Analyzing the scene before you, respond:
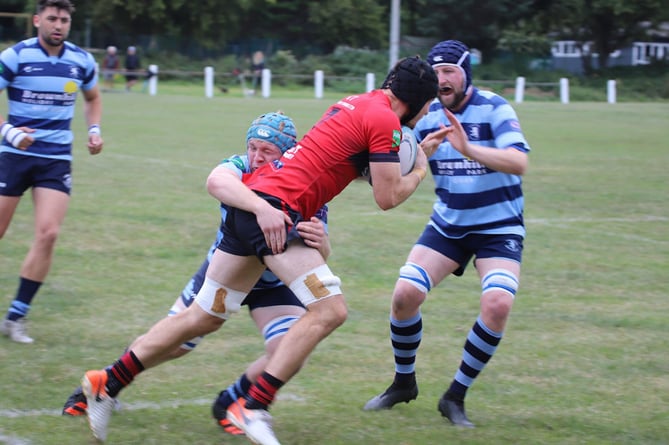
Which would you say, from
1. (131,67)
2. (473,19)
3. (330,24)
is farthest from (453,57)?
(330,24)

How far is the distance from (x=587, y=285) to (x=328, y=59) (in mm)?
42892

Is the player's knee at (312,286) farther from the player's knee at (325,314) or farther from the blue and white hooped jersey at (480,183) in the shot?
the blue and white hooped jersey at (480,183)

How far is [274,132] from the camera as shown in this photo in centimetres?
463

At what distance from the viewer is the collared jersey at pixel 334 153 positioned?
13.8 ft

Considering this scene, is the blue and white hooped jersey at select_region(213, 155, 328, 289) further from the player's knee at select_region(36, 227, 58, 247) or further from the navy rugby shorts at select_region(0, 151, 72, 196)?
the navy rugby shorts at select_region(0, 151, 72, 196)

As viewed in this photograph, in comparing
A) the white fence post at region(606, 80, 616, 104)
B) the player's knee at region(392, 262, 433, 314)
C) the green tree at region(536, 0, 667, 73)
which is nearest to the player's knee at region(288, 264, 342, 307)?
the player's knee at region(392, 262, 433, 314)

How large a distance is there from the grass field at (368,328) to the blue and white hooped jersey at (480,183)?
1029mm

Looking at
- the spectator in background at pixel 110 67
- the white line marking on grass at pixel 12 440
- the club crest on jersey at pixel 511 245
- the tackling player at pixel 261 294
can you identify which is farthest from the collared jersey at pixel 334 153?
the spectator in background at pixel 110 67

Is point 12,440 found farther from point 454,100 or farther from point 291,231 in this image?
point 454,100

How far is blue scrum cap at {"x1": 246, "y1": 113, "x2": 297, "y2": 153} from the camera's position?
4.62m

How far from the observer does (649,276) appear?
28.6ft

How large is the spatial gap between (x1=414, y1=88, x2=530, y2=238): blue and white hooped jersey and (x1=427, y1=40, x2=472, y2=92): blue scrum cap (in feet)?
0.50

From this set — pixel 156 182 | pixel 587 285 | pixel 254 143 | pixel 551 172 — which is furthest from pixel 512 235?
pixel 551 172

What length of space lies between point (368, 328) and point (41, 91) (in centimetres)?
284
